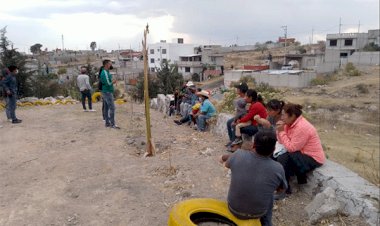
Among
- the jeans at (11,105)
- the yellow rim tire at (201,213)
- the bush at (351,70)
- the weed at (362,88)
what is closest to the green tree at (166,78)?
the jeans at (11,105)

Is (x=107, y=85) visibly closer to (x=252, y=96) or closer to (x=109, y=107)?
(x=109, y=107)

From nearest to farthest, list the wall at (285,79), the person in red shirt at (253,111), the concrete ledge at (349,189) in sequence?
the concrete ledge at (349,189)
the person in red shirt at (253,111)
the wall at (285,79)

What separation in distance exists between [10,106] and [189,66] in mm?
44251

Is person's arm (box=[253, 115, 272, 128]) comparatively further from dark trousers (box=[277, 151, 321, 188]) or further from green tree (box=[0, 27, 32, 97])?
green tree (box=[0, 27, 32, 97])

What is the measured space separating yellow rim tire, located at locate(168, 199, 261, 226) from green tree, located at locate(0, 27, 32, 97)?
14.8m

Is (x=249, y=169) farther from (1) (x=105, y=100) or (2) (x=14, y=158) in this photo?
(1) (x=105, y=100)

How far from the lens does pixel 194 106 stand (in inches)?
358

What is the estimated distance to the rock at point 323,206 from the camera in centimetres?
396

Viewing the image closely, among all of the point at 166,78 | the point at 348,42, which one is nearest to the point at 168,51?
the point at 348,42

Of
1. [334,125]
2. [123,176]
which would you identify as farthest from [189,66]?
[123,176]

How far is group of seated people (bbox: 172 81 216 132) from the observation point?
8.52 metres

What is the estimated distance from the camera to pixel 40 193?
496 centimetres

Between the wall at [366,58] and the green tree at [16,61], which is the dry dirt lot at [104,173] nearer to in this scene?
the green tree at [16,61]

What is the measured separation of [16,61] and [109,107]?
10.2 meters
